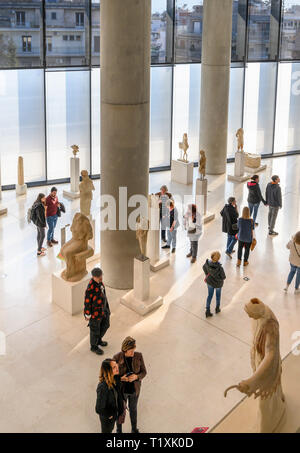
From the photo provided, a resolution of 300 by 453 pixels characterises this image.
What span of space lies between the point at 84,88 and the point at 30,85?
186cm

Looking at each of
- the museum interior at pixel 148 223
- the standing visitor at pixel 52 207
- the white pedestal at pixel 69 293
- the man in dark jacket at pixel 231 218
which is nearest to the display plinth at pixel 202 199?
the museum interior at pixel 148 223

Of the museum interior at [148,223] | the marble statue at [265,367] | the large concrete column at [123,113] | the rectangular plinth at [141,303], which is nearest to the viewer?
the marble statue at [265,367]

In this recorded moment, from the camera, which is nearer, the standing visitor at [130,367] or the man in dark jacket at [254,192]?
the standing visitor at [130,367]

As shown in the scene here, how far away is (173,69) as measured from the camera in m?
20.3

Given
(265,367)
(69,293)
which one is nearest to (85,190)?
(69,293)

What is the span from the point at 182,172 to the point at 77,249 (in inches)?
361

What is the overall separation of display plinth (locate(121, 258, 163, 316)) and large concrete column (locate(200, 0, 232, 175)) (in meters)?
9.81

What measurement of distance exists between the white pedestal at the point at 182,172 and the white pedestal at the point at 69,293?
341 inches

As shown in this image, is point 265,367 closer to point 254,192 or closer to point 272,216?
point 254,192

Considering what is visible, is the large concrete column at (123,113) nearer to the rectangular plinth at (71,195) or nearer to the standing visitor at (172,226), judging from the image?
the standing visitor at (172,226)

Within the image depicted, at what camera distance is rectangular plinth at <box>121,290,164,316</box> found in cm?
1091

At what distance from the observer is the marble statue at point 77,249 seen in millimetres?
10430

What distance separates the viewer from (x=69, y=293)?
1071 centimetres
